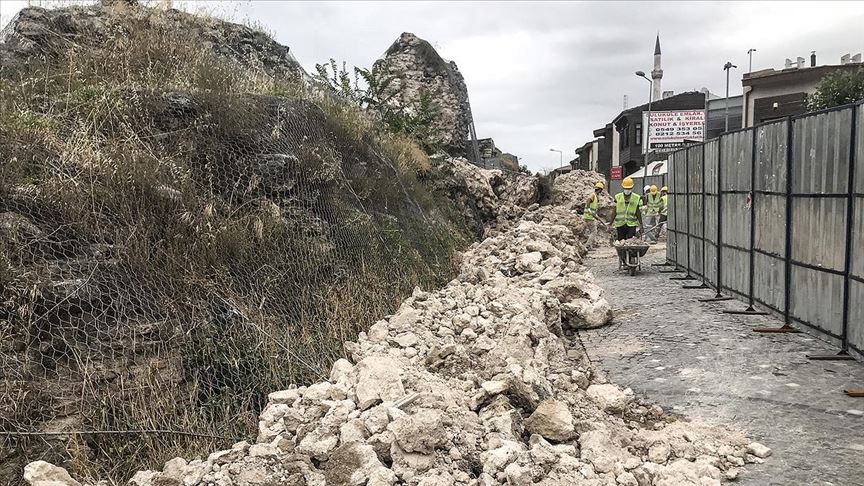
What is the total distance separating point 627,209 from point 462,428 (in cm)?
1023

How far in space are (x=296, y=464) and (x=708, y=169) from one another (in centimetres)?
887

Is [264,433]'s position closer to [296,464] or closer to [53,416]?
[296,464]

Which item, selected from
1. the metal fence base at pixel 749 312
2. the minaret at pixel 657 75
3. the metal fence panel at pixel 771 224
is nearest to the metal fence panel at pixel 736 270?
the metal fence base at pixel 749 312

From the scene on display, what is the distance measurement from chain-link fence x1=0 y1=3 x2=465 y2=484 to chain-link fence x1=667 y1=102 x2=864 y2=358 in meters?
4.44

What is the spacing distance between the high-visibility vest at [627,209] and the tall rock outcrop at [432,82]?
7594 millimetres

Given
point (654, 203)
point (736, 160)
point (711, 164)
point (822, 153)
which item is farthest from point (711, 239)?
point (654, 203)

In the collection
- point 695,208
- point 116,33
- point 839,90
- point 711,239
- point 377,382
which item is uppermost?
point 839,90

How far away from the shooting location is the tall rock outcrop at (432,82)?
19.4 m

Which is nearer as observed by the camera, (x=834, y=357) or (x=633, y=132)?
(x=834, y=357)

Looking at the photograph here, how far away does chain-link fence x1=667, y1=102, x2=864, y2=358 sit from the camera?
5.50 metres

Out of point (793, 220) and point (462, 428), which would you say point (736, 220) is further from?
point (462, 428)

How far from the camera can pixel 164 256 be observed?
5.33 m

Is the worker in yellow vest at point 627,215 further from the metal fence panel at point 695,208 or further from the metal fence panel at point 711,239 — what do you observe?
the metal fence panel at point 711,239

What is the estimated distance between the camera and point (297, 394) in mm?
4094
